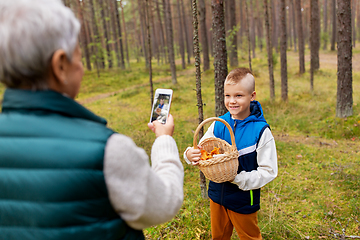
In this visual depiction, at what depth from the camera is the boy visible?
234cm

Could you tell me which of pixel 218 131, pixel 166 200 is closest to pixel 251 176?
pixel 218 131

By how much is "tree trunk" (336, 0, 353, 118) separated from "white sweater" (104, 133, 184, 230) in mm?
8793

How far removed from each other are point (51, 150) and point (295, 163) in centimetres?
605

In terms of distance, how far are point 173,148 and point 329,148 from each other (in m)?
6.68

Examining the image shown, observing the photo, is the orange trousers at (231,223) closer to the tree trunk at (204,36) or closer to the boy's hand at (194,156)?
the boy's hand at (194,156)

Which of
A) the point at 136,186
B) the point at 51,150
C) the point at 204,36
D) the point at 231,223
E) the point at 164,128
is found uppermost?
the point at 204,36

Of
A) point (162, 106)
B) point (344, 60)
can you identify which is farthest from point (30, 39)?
point (344, 60)

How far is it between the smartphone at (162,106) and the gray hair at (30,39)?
32.9 inches

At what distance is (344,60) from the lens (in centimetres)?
785

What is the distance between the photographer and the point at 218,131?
2.78 m

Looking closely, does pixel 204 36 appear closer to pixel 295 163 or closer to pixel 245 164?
pixel 295 163

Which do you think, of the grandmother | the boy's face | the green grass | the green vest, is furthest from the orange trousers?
the green vest

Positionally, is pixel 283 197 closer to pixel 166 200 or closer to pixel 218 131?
pixel 218 131

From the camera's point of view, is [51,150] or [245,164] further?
[245,164]
